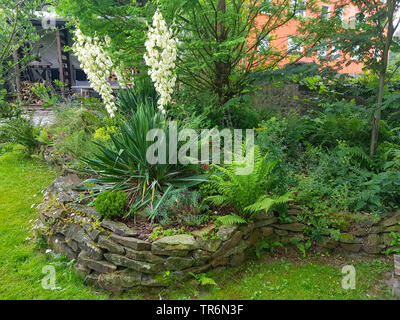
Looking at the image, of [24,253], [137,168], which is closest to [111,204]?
[137,168]

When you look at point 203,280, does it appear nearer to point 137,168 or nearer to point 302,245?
point 302,245

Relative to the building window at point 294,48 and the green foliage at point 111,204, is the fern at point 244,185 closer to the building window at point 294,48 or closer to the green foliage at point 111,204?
the green foliage at point 111,204

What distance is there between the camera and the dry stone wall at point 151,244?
2.68m

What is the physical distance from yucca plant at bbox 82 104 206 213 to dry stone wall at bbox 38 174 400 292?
0.50 metres

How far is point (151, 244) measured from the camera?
2686 millimetres

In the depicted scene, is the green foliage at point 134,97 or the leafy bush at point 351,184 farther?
the green foliage at point 134,97

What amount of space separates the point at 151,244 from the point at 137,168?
Result: 3.79ft

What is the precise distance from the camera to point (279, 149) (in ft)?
11.9

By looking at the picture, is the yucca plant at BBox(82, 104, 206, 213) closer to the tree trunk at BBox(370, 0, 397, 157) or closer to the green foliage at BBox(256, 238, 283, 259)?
the green foliage at BBox(256, 238, 283, 259)

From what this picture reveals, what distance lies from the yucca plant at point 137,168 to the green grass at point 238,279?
1.04m

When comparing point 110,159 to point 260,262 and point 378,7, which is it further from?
point 378,7

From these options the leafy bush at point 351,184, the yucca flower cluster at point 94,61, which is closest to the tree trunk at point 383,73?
the leafy bush at point 351,184

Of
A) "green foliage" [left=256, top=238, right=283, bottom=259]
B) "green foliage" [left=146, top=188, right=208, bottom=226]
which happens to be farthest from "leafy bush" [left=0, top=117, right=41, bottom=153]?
"green foliage" [left=256, top=238, right=283, bottom=259]

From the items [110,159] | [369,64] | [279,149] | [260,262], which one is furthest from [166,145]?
[369,64]
